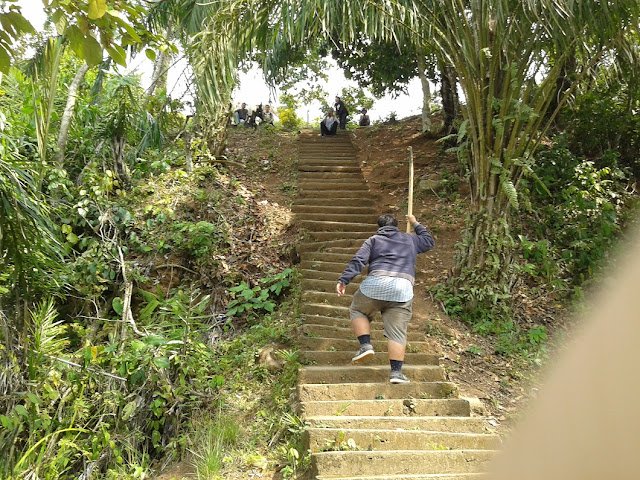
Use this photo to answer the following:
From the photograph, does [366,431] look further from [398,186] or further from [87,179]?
[398,186]

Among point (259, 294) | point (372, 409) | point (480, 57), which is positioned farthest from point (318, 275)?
point (480, 57)

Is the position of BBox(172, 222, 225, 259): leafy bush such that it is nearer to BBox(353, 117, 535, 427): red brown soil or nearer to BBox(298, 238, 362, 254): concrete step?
BBox(298, 238, 362, 254): concrete step

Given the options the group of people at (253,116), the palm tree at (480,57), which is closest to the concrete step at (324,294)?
the palm tree at (480,57)

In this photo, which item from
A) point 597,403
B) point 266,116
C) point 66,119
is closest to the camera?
point 597,403

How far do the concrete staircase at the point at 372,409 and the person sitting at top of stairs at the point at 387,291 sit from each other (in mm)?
283

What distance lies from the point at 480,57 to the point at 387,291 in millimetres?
3193

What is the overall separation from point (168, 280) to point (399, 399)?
13.1ft

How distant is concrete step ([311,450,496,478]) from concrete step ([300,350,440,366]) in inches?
57.7

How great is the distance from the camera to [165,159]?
381 inches

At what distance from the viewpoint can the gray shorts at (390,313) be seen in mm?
5230

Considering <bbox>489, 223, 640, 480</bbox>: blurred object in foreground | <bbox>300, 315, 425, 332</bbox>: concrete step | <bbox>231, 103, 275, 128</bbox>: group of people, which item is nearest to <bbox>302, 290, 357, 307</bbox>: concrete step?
<bbox>300, 315, 425, 332</bbox>: concrete step

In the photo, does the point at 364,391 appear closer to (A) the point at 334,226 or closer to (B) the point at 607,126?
(A) the point at 334,226

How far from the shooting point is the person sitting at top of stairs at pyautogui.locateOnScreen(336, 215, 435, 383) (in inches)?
207

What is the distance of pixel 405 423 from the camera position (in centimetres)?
498
